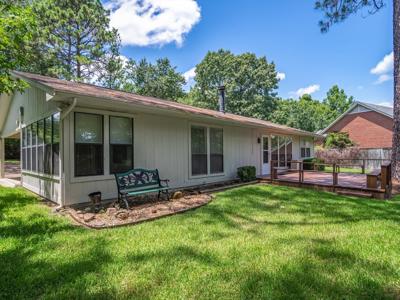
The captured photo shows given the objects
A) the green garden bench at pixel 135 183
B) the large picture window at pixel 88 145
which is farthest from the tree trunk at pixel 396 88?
the large picture window at pixel 88 145

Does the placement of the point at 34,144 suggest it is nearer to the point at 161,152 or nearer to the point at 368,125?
the point at 161,152

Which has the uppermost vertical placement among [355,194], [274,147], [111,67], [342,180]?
[111,67]

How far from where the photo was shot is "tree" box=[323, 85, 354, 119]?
50222 mm

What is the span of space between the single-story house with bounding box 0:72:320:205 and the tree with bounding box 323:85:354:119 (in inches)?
1847

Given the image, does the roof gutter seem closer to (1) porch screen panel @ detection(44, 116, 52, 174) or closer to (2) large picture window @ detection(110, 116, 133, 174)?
(2) large picture window @ detection(110, 116, 133, 174)

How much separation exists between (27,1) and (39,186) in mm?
16845

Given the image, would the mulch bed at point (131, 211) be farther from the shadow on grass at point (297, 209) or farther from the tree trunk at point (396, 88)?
the tree trunk at point (396, 88)

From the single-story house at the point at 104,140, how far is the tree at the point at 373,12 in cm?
492

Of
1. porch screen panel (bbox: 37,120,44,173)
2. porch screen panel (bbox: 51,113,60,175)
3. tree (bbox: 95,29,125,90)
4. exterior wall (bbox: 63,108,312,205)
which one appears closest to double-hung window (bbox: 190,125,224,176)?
exterior wall (bbox: 63,108,312,205)

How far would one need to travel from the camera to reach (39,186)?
26.9 feet

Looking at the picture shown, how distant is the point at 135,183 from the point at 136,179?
117mm

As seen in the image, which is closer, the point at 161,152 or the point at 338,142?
the point at 161,152

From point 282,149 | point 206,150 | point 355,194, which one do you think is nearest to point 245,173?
point 206,150

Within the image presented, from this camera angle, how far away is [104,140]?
666 cm
